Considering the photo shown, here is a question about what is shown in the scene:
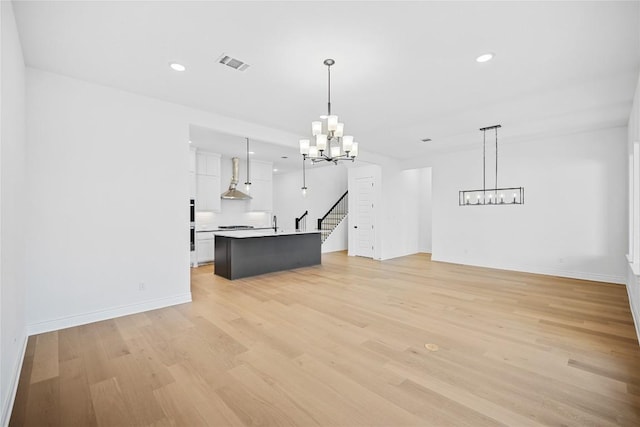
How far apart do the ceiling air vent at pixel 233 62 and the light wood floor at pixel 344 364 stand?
2995 mm

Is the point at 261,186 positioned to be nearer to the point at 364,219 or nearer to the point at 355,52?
the point at 364,219

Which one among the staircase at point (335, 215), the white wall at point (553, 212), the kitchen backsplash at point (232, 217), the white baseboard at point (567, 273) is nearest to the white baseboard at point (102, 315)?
the kitchen backsplash at point (232, 217)

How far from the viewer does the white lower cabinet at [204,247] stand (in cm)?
756

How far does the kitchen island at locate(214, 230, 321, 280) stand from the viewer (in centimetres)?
593

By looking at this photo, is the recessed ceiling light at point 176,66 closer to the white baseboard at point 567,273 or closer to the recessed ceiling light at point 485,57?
the recessed ceiling light at point 485,57

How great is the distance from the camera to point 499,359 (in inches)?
106

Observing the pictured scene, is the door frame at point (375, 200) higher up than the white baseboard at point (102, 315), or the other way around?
the door frame at point (375, 200)


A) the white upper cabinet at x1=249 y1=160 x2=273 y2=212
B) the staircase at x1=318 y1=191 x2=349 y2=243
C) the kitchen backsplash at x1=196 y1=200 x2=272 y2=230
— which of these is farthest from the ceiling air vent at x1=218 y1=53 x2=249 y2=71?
the staircase at x1=318 y1=191 x2=349 y2=243

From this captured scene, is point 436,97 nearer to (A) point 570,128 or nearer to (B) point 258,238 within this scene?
(A) point 570,128

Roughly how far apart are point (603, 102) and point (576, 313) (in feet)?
10.3

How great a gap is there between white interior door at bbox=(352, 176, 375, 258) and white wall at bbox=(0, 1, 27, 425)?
24.0ft

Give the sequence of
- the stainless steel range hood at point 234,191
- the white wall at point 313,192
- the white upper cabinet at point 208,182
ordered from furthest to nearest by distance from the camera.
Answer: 1. the white wall at point 313,192
2. the stainless steel range hood at point 234,191
3. the white upper cabinet at point 208,182

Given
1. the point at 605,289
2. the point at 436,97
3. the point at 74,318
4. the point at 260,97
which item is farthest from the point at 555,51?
the point at 74,318

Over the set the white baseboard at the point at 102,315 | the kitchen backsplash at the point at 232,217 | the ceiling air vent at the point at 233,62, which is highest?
the ceiling air vent at the point at 233,62
